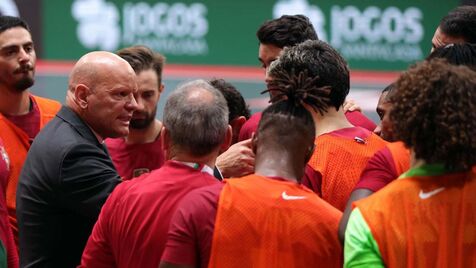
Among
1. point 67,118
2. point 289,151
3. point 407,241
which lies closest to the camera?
point 407,241

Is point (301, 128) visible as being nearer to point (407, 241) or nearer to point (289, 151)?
point (289, 151)

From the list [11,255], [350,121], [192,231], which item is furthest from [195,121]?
[350,121]

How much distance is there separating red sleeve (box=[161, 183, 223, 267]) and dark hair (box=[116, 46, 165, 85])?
2.50 meters

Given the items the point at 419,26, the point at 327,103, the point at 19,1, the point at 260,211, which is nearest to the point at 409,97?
the point at 260,211

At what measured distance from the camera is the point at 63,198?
3.69m

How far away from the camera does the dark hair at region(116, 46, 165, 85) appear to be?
17.8 feet

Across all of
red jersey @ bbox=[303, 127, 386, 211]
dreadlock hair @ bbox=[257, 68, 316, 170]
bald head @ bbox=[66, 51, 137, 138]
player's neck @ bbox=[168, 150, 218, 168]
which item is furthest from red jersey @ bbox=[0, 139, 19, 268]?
dreadlock hair @ bbox=[257, 68, 316, 170]

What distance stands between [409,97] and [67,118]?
150 cm

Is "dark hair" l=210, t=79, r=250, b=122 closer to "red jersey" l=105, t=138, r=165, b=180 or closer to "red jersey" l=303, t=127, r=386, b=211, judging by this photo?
"red jersey" l=105, t=138, r=165, b=180

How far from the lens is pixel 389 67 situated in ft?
29.9

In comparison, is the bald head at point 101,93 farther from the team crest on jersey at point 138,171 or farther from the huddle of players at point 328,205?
the team crest on jersey at point 138,171

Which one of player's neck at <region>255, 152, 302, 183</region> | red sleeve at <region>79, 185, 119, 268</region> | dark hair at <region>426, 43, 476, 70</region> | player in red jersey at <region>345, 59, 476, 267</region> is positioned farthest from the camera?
dark hair at <region>426, 43, 476, 70</region>

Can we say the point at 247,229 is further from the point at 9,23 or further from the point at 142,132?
the point at 9,23

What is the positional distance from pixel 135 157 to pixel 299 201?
2.53 meters
